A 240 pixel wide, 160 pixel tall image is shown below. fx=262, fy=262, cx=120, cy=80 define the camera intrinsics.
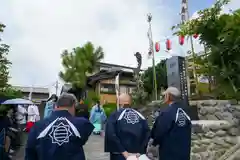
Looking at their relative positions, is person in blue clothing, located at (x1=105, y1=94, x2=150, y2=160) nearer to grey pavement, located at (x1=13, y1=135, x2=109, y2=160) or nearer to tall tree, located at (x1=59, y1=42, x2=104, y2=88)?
grey pavement, located at (x1=13, y1=135, x2=109, y2=160)

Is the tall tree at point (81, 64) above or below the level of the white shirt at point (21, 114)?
above

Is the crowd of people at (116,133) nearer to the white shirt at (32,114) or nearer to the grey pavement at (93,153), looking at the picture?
the grey pavement at (93,153)

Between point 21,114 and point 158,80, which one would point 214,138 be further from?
point 158,80

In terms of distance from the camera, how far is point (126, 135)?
3809mm

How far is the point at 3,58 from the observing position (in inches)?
527

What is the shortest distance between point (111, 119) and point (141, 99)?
12956mm

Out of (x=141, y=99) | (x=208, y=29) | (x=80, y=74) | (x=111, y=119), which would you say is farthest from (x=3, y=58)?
(x=80, y=74)

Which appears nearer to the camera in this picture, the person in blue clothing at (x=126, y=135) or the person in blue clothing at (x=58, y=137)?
the person in blue clothing at (x=58, y=137)

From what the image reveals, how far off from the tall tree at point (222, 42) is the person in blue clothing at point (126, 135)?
4.54 m

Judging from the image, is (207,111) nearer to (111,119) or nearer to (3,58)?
(111,119)

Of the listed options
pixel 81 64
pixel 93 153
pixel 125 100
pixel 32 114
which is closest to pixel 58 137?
pixel 125 100

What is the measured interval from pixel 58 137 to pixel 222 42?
6.62m

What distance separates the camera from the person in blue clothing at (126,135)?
12.3 feet

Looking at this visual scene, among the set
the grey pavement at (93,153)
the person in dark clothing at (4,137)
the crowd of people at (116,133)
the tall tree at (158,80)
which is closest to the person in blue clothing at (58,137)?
the crowd of people at (116,133)
